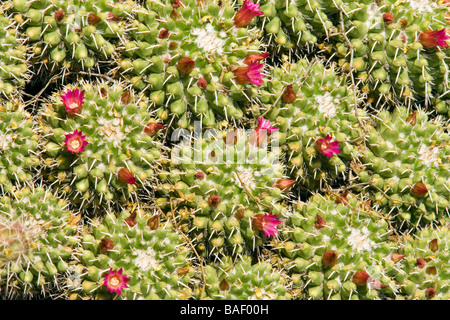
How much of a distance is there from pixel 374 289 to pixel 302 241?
596 millimetres

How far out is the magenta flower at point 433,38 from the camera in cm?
355

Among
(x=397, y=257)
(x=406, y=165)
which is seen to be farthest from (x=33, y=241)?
(x=406, y=165)

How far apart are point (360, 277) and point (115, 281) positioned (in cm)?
160

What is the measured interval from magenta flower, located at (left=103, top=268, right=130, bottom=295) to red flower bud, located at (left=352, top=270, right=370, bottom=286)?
1506mm

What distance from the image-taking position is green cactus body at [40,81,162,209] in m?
3.24

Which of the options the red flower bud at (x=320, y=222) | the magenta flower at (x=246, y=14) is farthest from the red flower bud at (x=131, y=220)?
the magenta flower at (x=246, y=14)

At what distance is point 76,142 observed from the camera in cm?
318

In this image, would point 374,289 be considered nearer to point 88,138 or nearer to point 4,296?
point 88,138

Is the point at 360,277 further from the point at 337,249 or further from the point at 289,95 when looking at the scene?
the point at 289,95

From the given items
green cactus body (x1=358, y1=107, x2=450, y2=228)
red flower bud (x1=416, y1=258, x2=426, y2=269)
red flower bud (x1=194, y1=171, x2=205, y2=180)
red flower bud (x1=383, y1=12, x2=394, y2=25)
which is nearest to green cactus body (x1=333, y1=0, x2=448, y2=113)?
red flower bud (x1=383, y1=12, x2=394, y2=25)

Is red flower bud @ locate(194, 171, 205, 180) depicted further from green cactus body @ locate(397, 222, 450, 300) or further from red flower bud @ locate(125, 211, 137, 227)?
green cactus body @ locate(397, 222, 450, 300)

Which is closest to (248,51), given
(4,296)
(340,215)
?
(340,215)

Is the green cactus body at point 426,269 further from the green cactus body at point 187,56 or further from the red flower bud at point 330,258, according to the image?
the green cactus body at point 187,56

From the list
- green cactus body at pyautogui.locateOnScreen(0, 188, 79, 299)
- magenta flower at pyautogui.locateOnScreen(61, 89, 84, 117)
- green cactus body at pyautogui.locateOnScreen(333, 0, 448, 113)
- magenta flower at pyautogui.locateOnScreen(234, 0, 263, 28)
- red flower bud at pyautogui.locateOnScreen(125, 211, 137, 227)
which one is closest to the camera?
green cactus body at pyautogui.locateOnScreen(0, 188, 79, 299)
